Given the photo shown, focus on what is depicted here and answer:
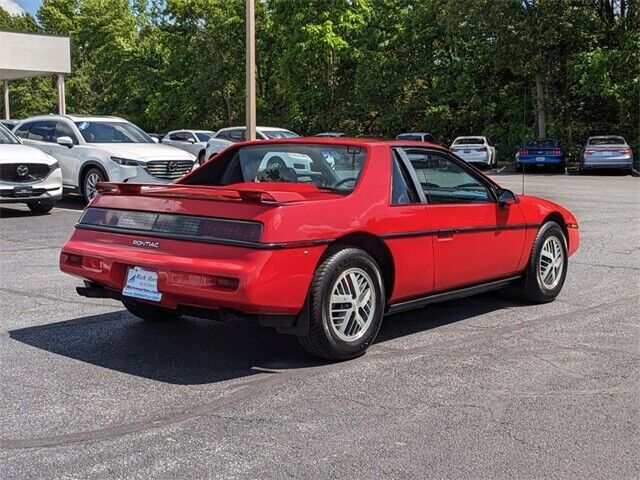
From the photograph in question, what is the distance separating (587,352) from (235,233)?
2.48m

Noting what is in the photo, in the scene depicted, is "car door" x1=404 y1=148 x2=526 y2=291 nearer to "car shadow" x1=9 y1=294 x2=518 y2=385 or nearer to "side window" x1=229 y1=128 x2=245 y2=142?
"car shadow" x1=9 y1=294 x2=518 y2=385

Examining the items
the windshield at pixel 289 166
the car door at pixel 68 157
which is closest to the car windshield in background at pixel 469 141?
the car door at pixel 68 157

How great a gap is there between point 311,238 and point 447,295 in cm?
148

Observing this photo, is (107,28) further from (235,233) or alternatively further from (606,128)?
(235,233)

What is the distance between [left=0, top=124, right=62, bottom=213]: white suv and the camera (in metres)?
13.5

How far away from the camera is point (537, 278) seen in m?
6.95

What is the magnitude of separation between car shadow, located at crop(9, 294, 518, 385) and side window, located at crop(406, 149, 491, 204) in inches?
38.2

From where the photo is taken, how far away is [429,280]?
5.80m

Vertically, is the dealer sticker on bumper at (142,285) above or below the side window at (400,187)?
below

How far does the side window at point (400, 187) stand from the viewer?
5.70m

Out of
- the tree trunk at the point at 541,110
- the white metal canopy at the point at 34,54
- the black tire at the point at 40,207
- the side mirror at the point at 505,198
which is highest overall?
the white metal canopy at the point at 34,54

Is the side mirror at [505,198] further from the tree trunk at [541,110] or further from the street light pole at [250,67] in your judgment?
the tree trunk at [541,110]

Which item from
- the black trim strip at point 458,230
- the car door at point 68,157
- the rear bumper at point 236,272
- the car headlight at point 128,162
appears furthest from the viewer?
the car door at point 68,157

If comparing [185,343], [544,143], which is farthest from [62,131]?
[544,143]
